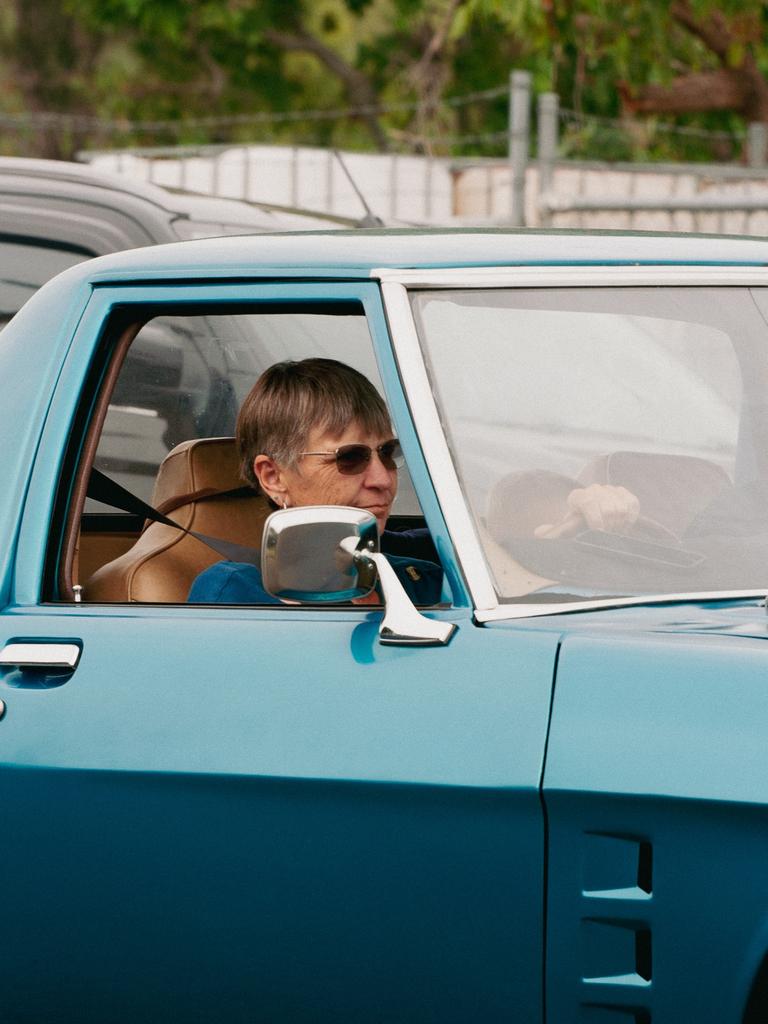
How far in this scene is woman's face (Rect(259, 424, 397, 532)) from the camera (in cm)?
286

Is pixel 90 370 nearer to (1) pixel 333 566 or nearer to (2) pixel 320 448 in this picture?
(2) pixel 320 448

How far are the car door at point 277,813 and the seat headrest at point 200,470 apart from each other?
67 centimetres

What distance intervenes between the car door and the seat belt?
538 millimetres

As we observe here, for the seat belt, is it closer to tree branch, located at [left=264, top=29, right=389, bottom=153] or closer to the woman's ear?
the woman's ear

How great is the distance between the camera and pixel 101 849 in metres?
2.41

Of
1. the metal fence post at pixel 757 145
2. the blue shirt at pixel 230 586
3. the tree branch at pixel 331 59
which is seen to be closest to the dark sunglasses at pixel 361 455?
the blue shirt at pixel 230 586

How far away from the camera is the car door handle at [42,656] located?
2.51 meters

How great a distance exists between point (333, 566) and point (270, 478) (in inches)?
26.0

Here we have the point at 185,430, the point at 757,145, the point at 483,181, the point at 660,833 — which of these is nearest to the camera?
the point at 660,833

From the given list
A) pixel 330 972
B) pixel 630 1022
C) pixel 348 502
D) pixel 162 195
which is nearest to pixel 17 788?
pixel 330 972

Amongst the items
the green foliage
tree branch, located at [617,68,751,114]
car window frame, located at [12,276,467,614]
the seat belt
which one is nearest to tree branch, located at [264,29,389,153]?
the green foliage

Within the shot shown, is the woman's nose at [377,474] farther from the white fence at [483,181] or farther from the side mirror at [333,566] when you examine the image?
the white fence at [483,181]

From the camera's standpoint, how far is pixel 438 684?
2.27 metres

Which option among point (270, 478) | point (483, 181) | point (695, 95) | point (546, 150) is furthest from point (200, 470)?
point (695, 95)
